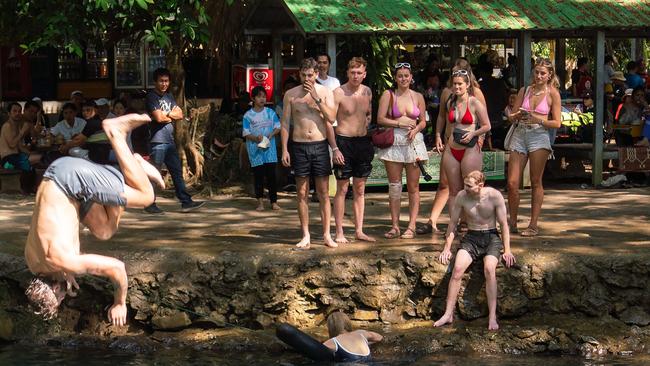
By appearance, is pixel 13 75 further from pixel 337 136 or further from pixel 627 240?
pixel 627 240

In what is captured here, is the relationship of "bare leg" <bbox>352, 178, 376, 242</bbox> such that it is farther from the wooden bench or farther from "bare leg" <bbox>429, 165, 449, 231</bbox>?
the wooden bench

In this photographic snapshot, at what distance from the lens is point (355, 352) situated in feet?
31.8

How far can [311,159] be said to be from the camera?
11062mm

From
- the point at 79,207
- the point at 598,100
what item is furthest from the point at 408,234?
the point at 598,100

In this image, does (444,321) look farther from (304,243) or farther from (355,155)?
(355,155)

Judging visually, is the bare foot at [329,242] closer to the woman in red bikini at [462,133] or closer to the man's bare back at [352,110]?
the man's bare back at [352,110]

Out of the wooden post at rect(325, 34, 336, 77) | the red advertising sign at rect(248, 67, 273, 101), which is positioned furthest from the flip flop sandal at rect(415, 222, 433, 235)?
the red advertising sign at rect(248, 67, 273, 101)

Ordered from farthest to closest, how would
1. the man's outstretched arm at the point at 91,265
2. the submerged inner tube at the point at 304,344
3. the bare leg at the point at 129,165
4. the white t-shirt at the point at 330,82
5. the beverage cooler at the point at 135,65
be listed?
the beverage cooler at the point at 135,65
the white t-shirt at the point at 330,82
the submerged inner tube at the point at 304,344
the man's outstretched arm at the point at 91,265
the bare leg at the point at 129,165

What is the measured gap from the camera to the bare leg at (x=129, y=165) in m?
7.03

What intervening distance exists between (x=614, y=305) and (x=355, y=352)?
2.58 m

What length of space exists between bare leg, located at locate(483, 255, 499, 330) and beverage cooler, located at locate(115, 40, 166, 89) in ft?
43.4

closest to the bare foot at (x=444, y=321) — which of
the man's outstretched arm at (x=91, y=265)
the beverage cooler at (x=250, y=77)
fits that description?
the man's outstretched arm at (x=91, y=265)

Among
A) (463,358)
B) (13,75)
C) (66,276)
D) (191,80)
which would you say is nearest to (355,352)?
(463,358)

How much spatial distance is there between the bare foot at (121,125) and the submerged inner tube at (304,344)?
10.6ft
